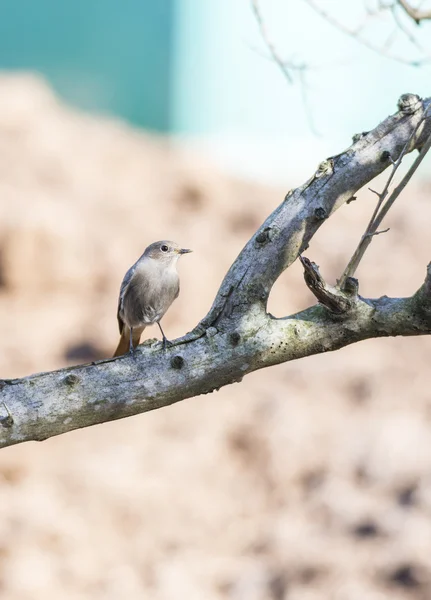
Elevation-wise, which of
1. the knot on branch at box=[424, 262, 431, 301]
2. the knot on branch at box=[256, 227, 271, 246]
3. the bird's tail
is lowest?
the knot on branch at box=[424, 262, 431, 301]

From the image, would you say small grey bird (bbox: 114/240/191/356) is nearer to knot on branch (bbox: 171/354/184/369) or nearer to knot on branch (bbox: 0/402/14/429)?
knot on branch (bbox: 171/354/184/369)

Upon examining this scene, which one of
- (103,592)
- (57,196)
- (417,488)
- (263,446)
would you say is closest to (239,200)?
(57,196)

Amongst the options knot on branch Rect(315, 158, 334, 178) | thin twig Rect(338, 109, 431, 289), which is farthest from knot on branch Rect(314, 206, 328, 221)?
thin twig Rect(338, 109, 431, 289)

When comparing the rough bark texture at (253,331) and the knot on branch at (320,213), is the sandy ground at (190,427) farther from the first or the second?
the knot on branch at (320,213)

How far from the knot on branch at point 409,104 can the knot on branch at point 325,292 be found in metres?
0.80

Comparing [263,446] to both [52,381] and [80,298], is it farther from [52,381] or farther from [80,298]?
[52,381]

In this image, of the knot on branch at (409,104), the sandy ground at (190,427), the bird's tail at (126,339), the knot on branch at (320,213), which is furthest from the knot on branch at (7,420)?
the sandy ground at (190,427)

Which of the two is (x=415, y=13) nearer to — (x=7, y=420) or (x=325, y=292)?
(x=325, y=292)

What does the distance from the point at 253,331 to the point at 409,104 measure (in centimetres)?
109

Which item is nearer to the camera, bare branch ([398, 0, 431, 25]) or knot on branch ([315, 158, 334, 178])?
knot on branch ([315, 158, 334, 178])

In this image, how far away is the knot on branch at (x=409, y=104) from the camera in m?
2.99

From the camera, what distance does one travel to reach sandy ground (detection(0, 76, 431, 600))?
21.9 feet

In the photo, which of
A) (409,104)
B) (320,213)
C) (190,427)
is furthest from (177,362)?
(190,427)

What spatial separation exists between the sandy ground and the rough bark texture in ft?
12.8
